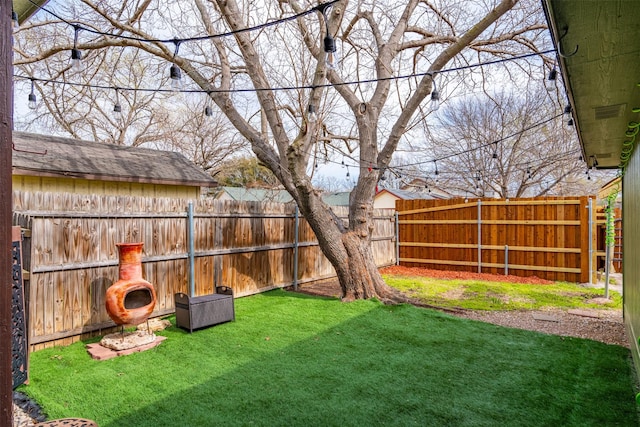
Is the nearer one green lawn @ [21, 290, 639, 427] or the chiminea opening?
green lawn @ [21, 290, 639, 427]

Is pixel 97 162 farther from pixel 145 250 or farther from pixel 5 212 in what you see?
pixel 5 212

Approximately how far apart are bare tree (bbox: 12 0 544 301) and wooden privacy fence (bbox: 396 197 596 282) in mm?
3479

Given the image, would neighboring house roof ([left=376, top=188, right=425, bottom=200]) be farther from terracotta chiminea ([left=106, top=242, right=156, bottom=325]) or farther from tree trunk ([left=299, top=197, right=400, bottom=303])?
terracotta chiminea ([left=106, top=242, right=156, bottom=325])

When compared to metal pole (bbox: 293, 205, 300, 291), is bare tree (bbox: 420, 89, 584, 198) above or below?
above

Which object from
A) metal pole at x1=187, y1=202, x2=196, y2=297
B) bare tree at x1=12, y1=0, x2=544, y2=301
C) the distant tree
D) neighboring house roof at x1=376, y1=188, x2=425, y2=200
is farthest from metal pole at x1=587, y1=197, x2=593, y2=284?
neighboring house roof at x1=376, y1=188, x2=425, y2=200

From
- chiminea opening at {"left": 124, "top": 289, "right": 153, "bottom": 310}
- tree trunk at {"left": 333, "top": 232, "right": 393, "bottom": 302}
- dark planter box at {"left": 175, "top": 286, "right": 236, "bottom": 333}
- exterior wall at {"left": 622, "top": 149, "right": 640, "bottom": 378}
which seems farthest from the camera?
tree trunk at {"left": 333, "top": 232, "right": 393, "bottom": 302}

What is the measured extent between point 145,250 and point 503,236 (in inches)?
301

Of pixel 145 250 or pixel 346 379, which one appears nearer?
pixel 346 379

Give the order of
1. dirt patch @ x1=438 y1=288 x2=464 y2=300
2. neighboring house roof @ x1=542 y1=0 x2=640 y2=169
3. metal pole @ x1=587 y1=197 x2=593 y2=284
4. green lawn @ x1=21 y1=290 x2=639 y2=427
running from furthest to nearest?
1. metal pole @ x1=587 y1=197 x2=593 y2=284
2. dirt patch @ x1=438 y1=288 x2=464 y2=300
3. green lawn @ x1=21 y1=290 x2=639 y2=427
4. neighboring house roof @ x1=542 y1=0 x2=640 y2=169

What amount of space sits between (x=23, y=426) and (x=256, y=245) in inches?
164

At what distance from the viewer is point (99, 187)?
22.3ft

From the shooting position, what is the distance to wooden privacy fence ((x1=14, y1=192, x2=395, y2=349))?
4035 mm

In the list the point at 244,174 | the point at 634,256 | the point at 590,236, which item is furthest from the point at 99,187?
the point at 244,174

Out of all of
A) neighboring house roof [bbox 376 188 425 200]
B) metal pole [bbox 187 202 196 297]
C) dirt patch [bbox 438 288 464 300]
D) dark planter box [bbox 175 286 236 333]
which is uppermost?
neighboring house roof [bbox 376 188 425 200]
